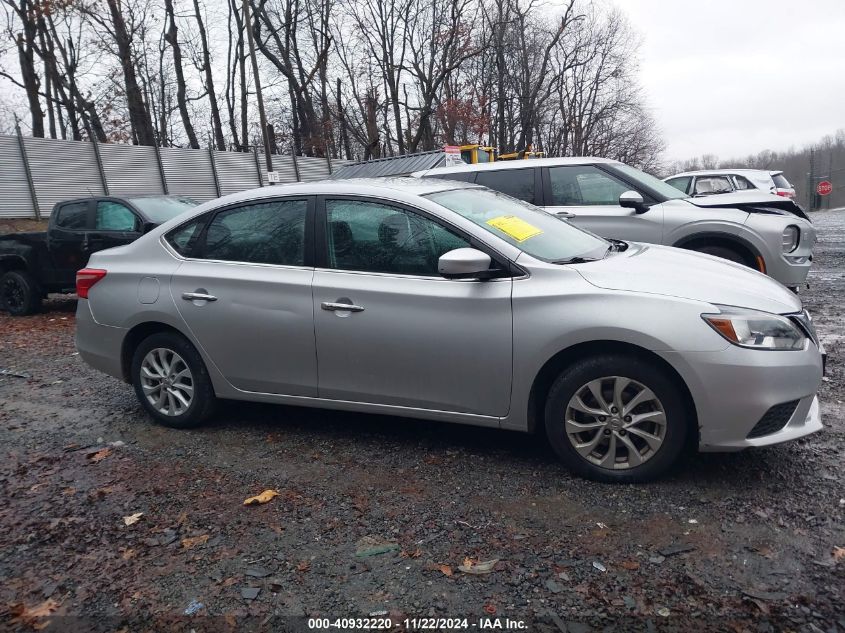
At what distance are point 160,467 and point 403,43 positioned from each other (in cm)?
3296

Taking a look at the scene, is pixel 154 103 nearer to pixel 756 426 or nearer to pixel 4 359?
pixel 4 359

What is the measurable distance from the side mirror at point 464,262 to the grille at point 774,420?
155cm

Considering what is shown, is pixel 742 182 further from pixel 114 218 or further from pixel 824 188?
pixel 824 188

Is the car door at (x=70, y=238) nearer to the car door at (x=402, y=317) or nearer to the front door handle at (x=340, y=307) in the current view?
the car door at (x=402, y=317)

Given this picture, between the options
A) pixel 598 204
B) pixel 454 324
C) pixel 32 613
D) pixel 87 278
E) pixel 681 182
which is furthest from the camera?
pixel 681 182

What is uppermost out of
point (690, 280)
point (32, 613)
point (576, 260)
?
point (576, 260)

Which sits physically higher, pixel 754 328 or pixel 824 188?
pixel 824 188

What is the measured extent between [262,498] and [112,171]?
73.7 ft

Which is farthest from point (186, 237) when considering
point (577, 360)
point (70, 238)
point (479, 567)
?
point (70, 238)

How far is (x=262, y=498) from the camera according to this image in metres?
3.45

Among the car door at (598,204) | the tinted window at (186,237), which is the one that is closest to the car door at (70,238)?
the tinted window at (186,237)

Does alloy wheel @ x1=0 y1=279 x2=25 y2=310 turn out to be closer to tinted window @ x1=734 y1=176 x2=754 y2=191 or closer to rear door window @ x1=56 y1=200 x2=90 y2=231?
rear door window @ x1=56 y1=200 x2=90 y2=231

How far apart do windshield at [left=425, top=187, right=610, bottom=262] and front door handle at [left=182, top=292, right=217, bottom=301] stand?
5.18ft

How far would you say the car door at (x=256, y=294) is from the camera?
4.03m
